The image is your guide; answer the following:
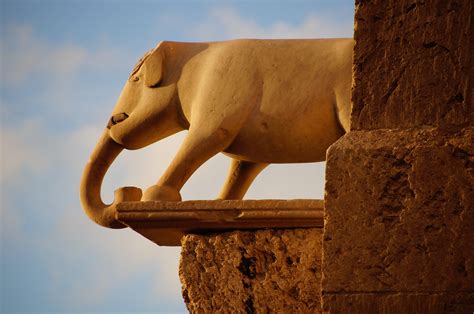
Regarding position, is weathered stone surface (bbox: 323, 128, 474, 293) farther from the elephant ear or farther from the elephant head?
the elephant ear

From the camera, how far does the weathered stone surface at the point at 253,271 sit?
454cm

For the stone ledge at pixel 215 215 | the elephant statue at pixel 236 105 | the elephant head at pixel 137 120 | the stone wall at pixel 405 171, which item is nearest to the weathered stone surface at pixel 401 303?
the stone wall at pixel 405 171

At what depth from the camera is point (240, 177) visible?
5.48 m

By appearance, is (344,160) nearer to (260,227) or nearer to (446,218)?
(446,218)

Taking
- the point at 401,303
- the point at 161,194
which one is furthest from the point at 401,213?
the point at 161,194

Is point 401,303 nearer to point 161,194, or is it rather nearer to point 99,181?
point 161,194

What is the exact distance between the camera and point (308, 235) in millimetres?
4574

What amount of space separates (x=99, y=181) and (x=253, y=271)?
42.6 inches

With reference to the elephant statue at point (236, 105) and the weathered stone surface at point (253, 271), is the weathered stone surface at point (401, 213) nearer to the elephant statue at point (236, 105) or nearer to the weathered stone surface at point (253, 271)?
the weathered stone surface at point (253, 271)

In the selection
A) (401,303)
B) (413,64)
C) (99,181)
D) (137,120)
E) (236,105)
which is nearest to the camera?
(401,303)

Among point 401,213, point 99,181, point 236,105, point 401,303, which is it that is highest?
point 236,105

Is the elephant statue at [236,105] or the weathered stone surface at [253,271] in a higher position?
the elephant statue at [236,105]

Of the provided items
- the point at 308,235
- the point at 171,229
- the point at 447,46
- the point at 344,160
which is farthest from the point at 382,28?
the point at 171,229

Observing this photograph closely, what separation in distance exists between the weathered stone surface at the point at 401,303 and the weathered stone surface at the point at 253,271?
130 centimetres
